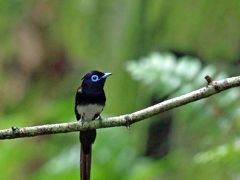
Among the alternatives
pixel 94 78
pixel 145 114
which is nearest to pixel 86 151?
pixel 94 78

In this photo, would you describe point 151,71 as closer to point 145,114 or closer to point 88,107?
point 88,107

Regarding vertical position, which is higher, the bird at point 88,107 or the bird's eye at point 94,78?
the bird's eye at point 94,78

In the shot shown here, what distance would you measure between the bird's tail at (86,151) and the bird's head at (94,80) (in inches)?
7.2

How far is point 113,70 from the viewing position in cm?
343

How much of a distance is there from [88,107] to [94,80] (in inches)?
4.6

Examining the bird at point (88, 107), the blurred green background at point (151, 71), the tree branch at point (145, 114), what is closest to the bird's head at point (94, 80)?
the bird at point (88, 107)

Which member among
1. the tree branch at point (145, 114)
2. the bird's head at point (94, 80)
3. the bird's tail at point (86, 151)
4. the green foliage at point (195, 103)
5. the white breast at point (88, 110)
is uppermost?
the green foliage at point (195, 103)

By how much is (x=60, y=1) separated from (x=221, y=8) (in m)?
0.92

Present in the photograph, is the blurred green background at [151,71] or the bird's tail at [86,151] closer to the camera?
the bird's tail at [86,151]

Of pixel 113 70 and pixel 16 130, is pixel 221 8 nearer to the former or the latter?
pixel 113 70

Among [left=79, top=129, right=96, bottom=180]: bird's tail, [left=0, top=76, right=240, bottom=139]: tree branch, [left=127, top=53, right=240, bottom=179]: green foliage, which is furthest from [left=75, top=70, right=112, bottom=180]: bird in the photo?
[left=127, top=53, right=240, bottom=179]: green foliage

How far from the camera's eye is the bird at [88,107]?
2496 millimetres

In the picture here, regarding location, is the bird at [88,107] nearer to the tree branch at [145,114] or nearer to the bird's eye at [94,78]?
the bird's eye at [94,78]

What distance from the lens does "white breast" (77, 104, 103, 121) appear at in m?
2.49
